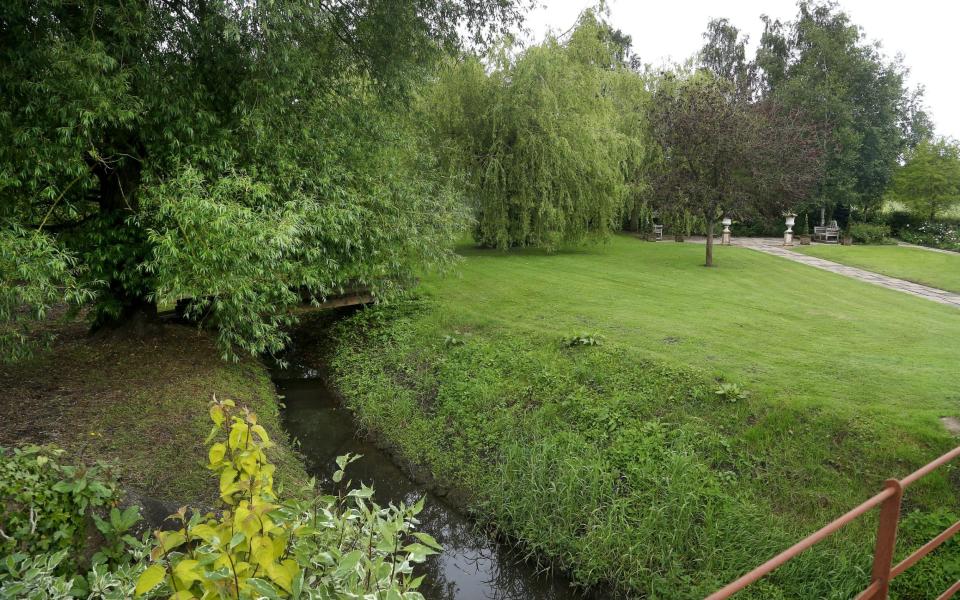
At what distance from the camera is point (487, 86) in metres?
17.5

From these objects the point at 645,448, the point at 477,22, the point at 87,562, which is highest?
the point at 477,22

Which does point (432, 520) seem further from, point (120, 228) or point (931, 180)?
point (931, 180)

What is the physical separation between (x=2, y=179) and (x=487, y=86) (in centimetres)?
1353

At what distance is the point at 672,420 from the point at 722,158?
10.9 m

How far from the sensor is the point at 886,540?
8.00 feet

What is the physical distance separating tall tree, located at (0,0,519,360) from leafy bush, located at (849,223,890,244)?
20.1 m

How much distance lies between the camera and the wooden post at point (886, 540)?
236cm

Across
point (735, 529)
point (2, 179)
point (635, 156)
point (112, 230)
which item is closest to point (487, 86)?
point (635, 156)

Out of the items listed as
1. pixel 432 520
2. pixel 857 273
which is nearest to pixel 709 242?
pixel 857 273

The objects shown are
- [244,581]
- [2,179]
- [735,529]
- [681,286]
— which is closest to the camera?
[244,581]

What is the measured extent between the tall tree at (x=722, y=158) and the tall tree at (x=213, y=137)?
7565mm

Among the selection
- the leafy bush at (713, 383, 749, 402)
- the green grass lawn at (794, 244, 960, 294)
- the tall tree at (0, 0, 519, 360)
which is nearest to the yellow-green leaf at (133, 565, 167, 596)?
the tall tree at (0, 0, 519, 360)

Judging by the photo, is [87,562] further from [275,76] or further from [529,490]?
[275,76]

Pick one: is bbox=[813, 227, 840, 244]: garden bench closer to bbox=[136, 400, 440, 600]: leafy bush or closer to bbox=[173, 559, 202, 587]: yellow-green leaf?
bbox=[136, 400, 440, 600]: leafy bush
